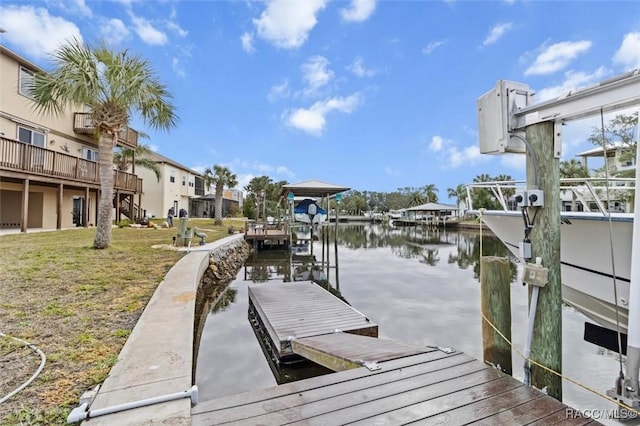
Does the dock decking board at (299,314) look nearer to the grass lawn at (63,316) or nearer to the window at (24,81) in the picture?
the grass lawn at (63,316)

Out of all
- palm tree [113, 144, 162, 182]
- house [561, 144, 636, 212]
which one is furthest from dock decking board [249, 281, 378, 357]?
palm tree [113, 144, 162, 182]

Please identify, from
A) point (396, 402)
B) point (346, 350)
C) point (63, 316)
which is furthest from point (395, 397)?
point (63, 316)

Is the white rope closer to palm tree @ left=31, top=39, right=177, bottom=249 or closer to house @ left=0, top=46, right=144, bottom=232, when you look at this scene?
palm tree @ left=31, top=39, right=177, bottom=249

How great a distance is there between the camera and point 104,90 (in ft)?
28.9

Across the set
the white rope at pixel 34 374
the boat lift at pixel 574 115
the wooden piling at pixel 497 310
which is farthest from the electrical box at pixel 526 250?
the white rope at pixel 34 374

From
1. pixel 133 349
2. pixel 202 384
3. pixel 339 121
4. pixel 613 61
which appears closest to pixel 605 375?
pixel 202 384

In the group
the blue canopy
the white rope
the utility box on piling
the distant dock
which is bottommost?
the distant dock

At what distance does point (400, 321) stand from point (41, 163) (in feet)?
48.5

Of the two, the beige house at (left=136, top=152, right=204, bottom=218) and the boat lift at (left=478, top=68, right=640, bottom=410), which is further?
the beige house at (left=136, top=152, right=204, bottom=218)

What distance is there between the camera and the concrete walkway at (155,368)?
209 centimetres

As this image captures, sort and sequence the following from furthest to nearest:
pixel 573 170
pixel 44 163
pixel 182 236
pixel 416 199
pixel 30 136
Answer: pixel 416 199, pixel 573 170, pixel 30 136, pixel 44 163, pixel 182 236

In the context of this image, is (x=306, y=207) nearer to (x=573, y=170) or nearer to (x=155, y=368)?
(x=155, y=368)

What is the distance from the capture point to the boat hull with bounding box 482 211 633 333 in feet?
11.1

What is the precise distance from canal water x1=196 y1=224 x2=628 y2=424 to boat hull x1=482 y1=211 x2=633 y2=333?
752mm
